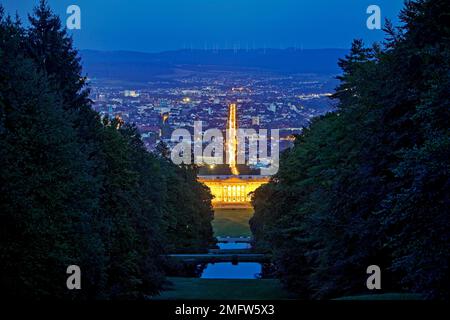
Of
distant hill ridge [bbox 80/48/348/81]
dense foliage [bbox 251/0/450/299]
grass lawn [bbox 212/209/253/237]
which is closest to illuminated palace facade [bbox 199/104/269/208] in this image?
grass lawn [bbox 212/209/253/237]

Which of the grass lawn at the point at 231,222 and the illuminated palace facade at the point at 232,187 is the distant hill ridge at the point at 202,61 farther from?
the grass lawn at the point at 231,222

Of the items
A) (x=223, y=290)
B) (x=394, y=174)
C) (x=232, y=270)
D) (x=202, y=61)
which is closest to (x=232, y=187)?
(x=202, y=61)

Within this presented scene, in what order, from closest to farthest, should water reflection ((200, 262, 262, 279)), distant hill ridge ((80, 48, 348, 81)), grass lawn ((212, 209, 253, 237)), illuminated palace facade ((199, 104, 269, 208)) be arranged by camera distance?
water reflection ((200, 262, 262, 279))
grass lawn ((212, 209, 253, 237))
distant hill ridge ((80, 48, 348, 81))
illuminated palace facade ((199, 104, 269, 208))

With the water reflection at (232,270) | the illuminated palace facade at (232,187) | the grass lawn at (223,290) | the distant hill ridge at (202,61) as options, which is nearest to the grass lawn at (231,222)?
the illuminated palace facade at (232,187)

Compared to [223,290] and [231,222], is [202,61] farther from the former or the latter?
[223,290]

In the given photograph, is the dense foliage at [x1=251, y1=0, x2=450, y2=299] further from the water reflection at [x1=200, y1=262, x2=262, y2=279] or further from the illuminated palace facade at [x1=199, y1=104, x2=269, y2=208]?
the illuminated palace facade at [x1=199, y1=104, x2=269, y2=208]
